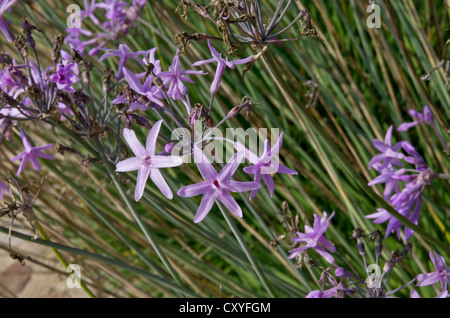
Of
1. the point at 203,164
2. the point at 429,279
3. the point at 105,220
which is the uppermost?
→ the point at 203,164

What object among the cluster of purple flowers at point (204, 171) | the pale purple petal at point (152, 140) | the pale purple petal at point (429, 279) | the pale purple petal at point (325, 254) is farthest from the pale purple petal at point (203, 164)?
the pale purple petal at point (429, 279)

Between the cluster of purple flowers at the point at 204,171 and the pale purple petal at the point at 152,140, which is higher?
the pale purple petal at the point at 152,140

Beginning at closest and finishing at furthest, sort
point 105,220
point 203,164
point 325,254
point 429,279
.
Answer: point 203,164
point 429,279
point 325,254
point 105,220

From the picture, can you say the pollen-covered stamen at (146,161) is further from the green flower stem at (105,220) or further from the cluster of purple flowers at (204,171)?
the green flower stem at (105,220)

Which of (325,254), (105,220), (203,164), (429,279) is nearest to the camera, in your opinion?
(203,164)

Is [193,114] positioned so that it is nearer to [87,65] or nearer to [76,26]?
[87,65]

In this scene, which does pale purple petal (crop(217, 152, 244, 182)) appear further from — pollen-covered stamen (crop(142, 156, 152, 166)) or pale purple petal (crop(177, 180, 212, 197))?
pollen-covered stamen (crop(142, 156, 152, 166))

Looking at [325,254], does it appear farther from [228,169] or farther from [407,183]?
[228,169]

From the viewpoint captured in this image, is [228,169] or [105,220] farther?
[105,220]

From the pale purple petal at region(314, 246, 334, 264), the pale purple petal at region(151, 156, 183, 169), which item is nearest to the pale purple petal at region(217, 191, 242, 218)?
the pale purple petal at region(151, 156, 183, 169)

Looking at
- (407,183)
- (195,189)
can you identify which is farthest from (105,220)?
(407,183)
